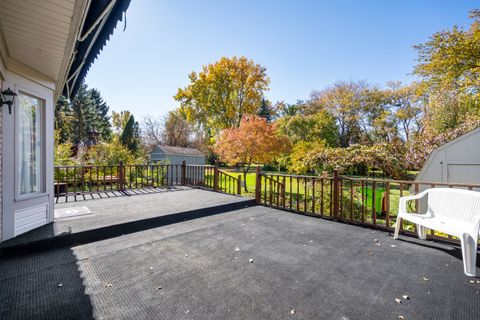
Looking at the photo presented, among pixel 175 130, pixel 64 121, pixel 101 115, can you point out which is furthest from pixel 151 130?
pixel 101 115

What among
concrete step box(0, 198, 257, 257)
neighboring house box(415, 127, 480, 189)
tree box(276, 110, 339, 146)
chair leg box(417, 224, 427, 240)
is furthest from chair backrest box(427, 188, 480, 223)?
tree box(276, 110, 339, 146)

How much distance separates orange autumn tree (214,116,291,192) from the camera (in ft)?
37.0

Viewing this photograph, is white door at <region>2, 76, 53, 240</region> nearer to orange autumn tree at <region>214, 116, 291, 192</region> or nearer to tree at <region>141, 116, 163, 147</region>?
orange autumn tree at <region>214, 116, 291, 192</region>

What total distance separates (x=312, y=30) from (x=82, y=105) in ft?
92.4

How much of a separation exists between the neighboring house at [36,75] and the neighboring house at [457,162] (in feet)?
26.2

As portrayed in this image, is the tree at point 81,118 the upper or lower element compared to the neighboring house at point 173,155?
upper

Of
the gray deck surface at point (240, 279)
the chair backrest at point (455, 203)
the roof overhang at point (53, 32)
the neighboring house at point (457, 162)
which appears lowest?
the gray deck surface at point (240, 279)

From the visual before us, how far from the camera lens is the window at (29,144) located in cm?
324

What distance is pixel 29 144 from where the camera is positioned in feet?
11.4

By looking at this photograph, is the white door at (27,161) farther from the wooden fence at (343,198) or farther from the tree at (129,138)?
the tree at (129,138)

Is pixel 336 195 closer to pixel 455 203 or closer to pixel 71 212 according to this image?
pixel 455 203

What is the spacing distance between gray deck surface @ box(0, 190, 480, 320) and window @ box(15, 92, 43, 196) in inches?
47.1

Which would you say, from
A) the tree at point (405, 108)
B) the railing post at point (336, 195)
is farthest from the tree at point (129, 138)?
the tree at point (405, 108)

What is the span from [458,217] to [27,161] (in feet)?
19.0
